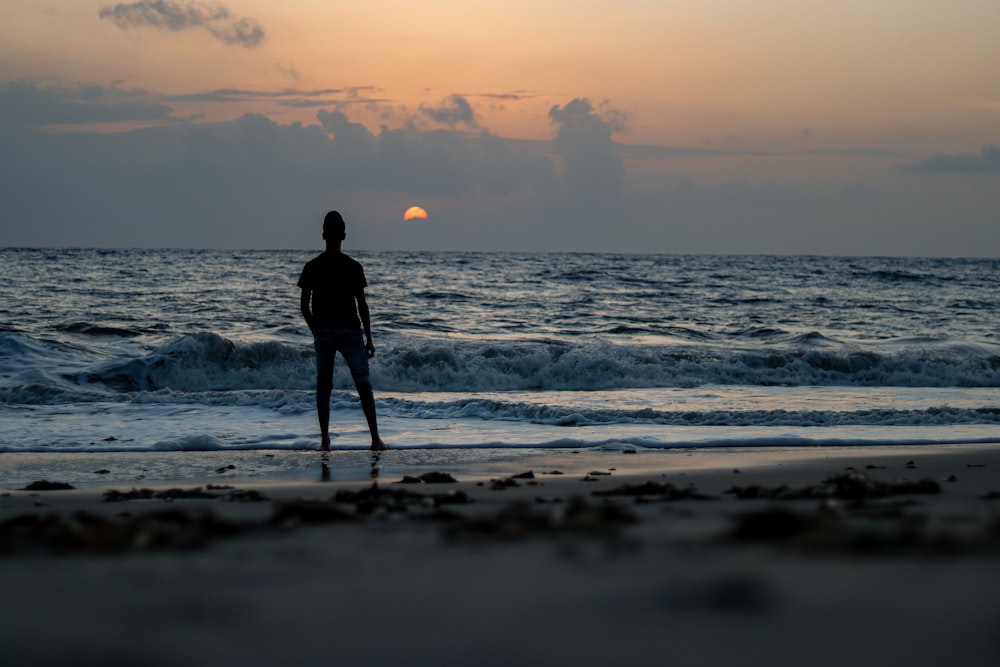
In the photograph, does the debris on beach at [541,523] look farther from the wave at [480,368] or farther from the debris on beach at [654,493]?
the wave at [480,368]

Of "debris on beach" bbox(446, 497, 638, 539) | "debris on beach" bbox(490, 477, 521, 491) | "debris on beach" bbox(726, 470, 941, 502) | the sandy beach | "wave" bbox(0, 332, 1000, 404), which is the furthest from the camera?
"wave" bbox(0, 332, 1000, 404)

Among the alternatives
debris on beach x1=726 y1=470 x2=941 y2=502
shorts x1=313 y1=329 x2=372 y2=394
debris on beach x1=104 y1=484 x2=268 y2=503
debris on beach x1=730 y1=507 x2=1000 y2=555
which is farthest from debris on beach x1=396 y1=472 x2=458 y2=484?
debris on beach x1=730 y1=507 x2=1000 y2=555

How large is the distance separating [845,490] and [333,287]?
4.91m

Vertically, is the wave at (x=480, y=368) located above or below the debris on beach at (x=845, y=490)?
below

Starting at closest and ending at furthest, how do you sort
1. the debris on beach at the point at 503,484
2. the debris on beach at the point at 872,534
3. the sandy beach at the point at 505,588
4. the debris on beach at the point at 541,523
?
Result: the sandy beach at the point at 505,588
the debris on beach at the point at 872,534
the debris on beach at the point at 541,523
the debris on beach at the point at 503,484

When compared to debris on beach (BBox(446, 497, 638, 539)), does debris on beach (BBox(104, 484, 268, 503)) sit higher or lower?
lower

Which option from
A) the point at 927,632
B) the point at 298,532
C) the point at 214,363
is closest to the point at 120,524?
the point at 298,532

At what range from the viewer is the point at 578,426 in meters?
9.12

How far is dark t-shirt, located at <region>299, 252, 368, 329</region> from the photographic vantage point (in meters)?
7.37

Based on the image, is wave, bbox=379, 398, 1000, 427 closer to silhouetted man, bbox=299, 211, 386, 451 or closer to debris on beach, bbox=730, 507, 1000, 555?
silhouetted man, bbox=299, 211, 386, 451

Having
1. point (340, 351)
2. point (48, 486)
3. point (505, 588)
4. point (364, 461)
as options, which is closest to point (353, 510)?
point (505, 588)

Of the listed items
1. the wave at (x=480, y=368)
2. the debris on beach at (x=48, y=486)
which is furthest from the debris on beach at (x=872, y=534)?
the wave at (x=480, y=368)

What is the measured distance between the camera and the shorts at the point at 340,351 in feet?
24.6

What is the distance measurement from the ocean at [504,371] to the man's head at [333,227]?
1896 mm
